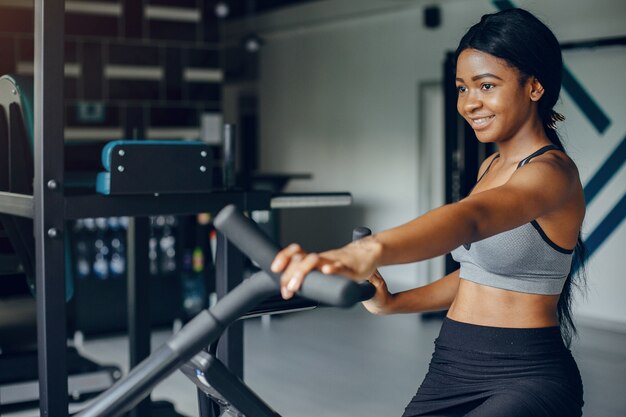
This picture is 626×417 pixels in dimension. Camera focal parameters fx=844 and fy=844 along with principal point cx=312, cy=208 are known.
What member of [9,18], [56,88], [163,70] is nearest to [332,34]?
[163,70]

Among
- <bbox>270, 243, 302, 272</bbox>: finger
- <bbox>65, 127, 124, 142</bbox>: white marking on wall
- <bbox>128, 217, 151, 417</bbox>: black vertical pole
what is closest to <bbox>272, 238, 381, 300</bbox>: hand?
<bbox>270, 243, 302, 272</bbox>: finger

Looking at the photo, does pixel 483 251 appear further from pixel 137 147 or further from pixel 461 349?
pixel 137 147

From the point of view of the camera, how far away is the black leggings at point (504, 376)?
5.19 ft

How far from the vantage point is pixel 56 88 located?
211 cm

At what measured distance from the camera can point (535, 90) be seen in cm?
165

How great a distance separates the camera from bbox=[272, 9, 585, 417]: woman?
1.59 metres

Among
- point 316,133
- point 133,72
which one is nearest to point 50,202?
point 133,72

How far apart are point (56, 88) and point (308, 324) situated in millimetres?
4381

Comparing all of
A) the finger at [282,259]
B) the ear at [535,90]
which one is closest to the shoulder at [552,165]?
the ear at [535,90]

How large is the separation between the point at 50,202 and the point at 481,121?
3.66 ft

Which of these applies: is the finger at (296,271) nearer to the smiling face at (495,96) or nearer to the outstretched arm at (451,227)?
the outstretched arm at (451,227)

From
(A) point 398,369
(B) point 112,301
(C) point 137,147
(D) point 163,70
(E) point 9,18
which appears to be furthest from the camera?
(D) point 163,70

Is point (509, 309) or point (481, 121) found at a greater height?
point (481, 121)

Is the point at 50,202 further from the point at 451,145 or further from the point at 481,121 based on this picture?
the point at 451,145
